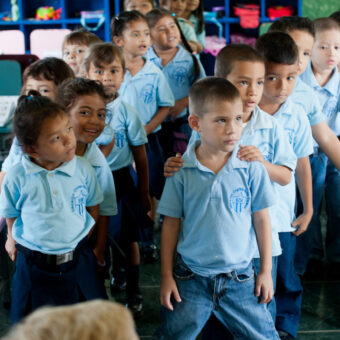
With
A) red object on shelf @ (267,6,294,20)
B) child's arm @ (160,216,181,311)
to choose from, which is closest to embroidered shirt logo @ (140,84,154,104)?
child's arm @ (160,216,181,311)

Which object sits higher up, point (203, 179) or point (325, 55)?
point (325, 55)

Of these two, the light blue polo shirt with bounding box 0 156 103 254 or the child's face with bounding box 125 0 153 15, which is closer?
the light blue polo shirt with bounding box 0 156 103 254

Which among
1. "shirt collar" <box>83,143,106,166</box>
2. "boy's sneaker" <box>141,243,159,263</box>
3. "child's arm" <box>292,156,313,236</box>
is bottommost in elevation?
"boy's sneaker" <box>141,243,159,263</box>

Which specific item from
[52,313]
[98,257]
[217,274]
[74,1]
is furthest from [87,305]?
[74,1]

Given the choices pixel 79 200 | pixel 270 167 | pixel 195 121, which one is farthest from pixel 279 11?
pixel 79 200

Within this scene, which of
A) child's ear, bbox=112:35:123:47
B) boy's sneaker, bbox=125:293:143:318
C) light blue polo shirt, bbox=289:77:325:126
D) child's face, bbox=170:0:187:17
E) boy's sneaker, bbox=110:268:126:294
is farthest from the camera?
child's face, bbox=170:0:187:17

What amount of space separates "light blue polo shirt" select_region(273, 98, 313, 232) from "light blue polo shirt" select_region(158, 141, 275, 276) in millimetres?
344

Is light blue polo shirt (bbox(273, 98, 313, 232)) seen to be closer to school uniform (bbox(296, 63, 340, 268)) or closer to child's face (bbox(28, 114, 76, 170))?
school uniform (bbox(296, 63, 340, 268))

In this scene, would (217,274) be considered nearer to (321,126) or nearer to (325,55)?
(321,126)

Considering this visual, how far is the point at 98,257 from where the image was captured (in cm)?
195

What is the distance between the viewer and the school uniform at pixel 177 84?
123 inches

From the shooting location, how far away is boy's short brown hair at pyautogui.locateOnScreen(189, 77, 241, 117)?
1.57 meters

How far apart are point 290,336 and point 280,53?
1.09 metres

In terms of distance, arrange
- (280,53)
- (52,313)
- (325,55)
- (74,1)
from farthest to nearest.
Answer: (74,1)
(325,55)
(280,53)
(52,313)
